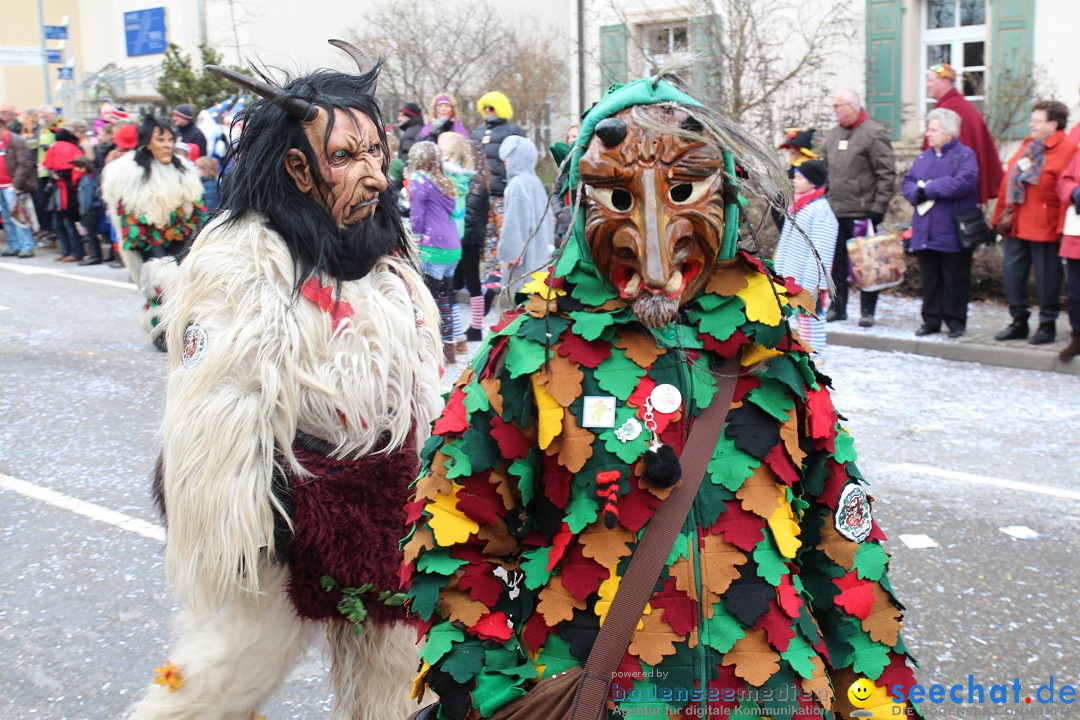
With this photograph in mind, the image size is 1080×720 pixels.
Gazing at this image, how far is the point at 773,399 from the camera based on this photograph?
6.30 ft

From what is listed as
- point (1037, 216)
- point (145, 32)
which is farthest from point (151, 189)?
point (145, 32)

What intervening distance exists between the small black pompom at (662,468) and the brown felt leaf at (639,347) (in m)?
0.17

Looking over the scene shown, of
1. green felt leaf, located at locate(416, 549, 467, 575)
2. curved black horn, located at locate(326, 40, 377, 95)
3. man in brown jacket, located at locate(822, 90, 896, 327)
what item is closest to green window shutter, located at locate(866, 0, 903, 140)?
man in brown jacket, located at locate(822, 90, 896, 327)

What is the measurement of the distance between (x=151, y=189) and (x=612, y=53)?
968cm

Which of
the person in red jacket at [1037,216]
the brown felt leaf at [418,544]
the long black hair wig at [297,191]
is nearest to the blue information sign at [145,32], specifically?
the person in red jacket at [1037,216]

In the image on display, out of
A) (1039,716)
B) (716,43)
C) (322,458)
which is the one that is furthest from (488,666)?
(716,43)

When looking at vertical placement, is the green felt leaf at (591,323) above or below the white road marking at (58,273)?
above

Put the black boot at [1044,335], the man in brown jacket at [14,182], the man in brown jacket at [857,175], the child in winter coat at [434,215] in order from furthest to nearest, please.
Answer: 1. the man in brown jacket at [14,182]
2. the man in brown jacket at [857,175]
3. the black boot at [1044,335]
4. the child in winter coat at [434,215]

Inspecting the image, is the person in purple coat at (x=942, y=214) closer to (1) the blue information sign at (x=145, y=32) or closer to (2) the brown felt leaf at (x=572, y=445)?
(2) the brown felt leaf at (x=572, y=445)

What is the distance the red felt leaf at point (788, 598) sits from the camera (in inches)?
72.0

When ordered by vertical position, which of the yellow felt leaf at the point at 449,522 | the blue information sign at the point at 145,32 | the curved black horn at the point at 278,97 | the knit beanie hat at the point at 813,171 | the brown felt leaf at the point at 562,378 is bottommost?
the yellow felt leaf at the point at 449,522

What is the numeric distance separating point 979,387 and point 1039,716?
15.3 feet

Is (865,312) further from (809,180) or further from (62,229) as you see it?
(62,229)

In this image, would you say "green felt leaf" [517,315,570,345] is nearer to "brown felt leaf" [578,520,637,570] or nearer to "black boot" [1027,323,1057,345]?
"brown felt leaf" [578,520,637,570]
